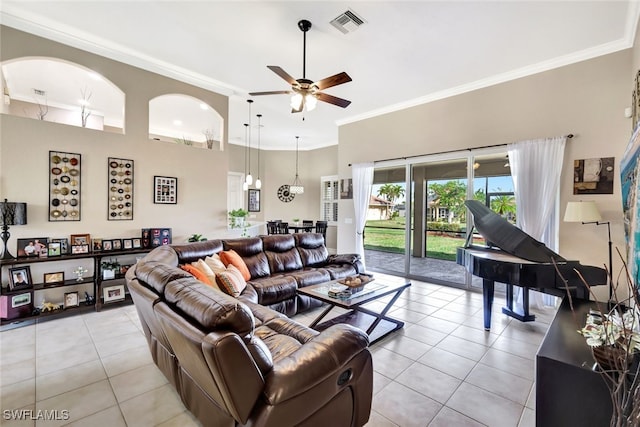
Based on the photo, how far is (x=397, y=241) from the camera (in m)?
6.04

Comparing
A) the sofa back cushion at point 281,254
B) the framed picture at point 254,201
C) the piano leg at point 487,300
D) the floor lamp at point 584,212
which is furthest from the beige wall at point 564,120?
the framed picture at point 254,201

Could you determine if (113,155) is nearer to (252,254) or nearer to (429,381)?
(252,254)

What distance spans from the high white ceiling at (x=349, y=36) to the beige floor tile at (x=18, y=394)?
3.72m

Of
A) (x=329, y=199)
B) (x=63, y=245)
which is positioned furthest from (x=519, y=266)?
(x=329, y=199)

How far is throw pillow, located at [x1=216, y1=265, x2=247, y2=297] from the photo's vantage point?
10.1 feet

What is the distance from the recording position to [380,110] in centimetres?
586

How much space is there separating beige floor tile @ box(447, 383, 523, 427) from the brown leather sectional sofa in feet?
2.59

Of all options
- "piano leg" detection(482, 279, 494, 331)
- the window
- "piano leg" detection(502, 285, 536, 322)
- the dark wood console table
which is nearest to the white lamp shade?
"piano leg" detection(502, 285, 536, 322)

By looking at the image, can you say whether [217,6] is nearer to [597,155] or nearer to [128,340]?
[128,340]

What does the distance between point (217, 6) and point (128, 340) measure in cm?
371

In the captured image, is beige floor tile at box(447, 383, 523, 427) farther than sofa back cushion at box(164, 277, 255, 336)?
Yes

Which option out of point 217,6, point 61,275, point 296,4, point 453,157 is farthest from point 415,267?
point 61,275

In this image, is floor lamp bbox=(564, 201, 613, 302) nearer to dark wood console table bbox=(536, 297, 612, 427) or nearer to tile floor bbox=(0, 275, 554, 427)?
tile floor bbox=(0, 275, 554, 427)

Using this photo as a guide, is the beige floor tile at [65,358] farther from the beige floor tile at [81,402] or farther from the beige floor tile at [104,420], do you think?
the beige floor tile at [104,420]
